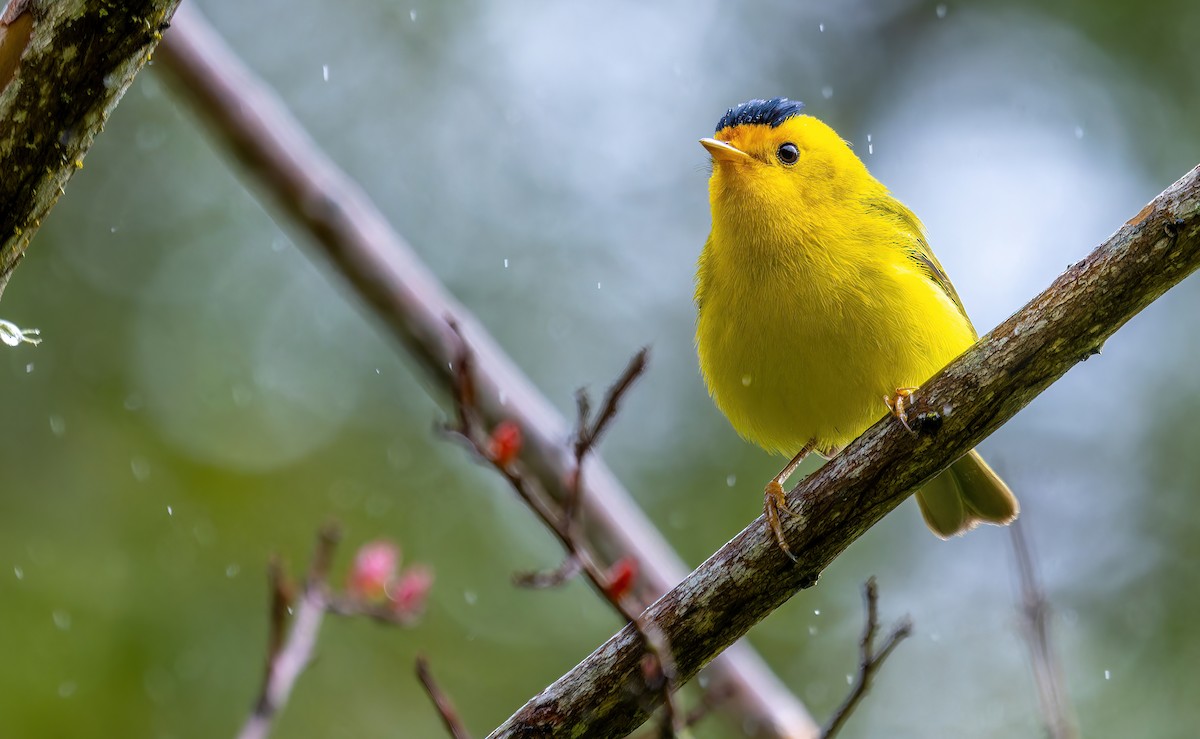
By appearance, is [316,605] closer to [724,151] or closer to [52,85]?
[52,85]

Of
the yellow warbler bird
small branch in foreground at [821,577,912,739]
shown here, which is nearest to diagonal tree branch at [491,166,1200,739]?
small branch in foreground at [821,577,912,739]

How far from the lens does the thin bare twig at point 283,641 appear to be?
2.64 m

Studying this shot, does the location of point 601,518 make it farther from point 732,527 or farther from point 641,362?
point 732,527

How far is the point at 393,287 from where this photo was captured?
165 inches

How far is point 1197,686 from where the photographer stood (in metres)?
7.59

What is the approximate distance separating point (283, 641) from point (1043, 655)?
5.88 ft

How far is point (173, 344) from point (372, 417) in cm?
157

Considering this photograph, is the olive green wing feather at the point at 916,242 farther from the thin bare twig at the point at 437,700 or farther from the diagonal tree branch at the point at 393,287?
the thin bare twig at the point at 437,700

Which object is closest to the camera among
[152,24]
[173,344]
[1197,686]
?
[152,24]

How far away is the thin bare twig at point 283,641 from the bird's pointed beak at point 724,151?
1777 millimetres

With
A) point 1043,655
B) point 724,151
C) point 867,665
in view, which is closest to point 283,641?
point 867,665

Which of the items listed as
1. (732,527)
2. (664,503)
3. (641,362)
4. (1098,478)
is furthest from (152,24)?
(1098,478)

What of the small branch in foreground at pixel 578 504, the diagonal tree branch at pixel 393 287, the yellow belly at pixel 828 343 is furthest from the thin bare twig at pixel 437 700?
the diagonal tree branch at pixel 393 287

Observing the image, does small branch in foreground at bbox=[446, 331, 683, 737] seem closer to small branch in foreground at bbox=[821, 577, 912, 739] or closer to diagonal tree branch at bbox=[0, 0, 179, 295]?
small branch in foreground at bbox=[821, 577, 912, 739]
